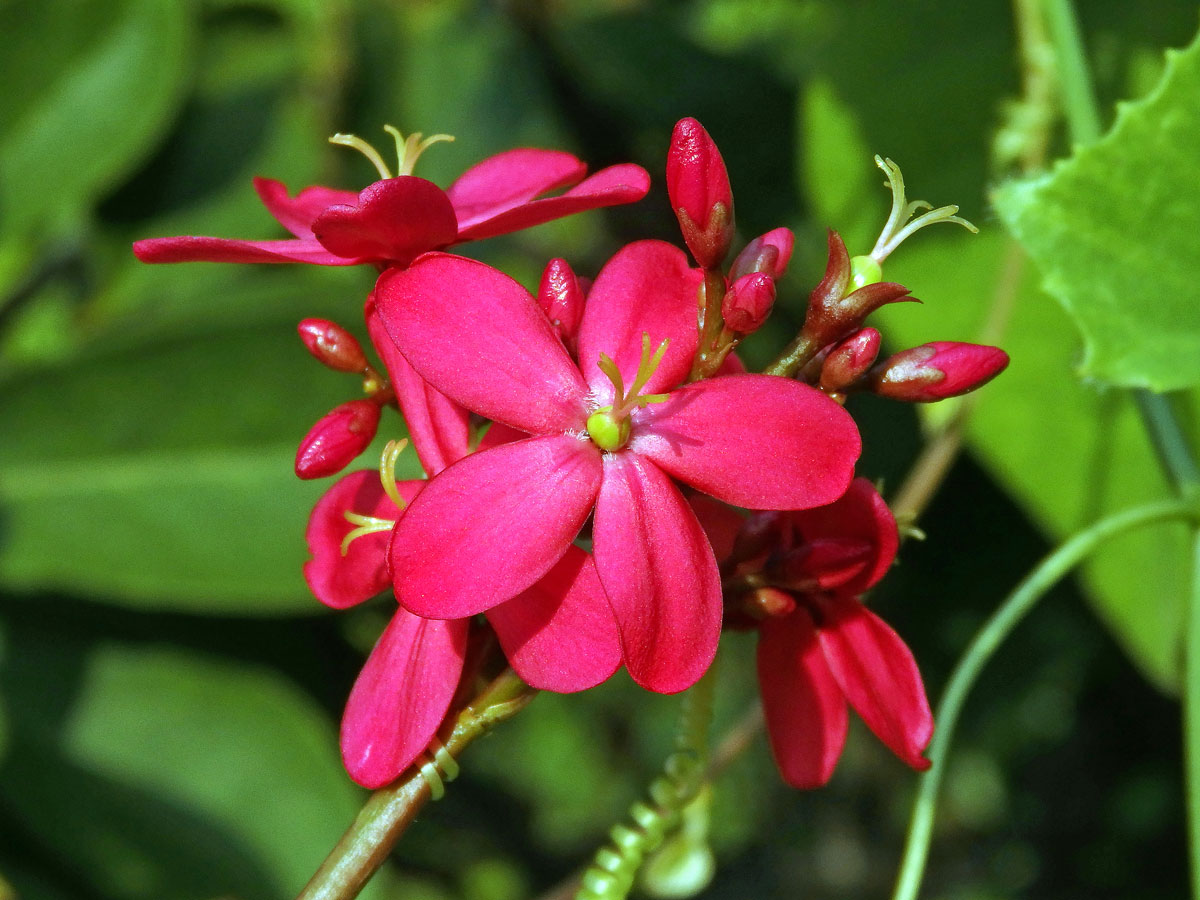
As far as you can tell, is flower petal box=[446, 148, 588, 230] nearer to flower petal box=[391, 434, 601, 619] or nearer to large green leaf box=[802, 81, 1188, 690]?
flower petal box=[391, 434, 601, 619]

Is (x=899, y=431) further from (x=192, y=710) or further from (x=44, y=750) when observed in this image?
(x=44, y=750)

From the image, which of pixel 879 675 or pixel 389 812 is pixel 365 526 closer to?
pixel 389 812

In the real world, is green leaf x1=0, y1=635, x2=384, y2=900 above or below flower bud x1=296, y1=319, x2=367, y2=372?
below

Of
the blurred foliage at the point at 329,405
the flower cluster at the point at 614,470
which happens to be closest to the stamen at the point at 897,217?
the flower cluster at the point at 614,470

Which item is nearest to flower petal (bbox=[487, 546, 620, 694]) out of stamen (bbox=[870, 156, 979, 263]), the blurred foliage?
stamen (bbox=[870, 156, 979, 263])

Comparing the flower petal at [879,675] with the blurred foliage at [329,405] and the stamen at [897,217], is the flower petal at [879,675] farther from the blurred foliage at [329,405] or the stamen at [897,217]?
the blurred foliage at [329,405]
